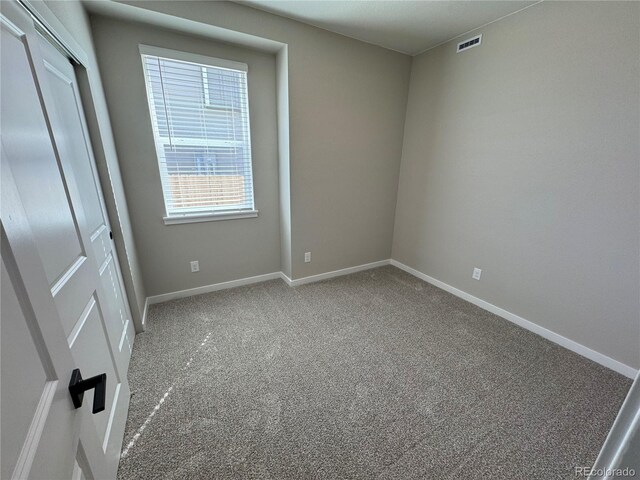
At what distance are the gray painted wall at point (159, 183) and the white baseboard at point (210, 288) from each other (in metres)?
0.05

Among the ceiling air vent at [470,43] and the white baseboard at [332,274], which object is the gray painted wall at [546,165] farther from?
the white baseboard at [332,274]

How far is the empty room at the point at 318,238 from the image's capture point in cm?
76

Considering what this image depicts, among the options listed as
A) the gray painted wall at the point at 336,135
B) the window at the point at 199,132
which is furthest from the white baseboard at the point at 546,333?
the window at the point at 199,132

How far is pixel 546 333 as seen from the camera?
2.18m

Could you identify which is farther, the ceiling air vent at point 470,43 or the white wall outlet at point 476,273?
the white wall outlet at point 476,273

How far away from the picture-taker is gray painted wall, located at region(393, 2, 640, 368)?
5.63 feet

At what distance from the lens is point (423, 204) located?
3078 mm

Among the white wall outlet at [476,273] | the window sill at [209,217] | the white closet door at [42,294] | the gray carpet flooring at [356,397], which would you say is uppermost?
the white closet door at [42,294]

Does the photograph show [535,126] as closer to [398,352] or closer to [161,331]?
A: [398,352]

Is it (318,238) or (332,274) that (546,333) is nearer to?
(332,274)

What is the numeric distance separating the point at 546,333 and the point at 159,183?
11.9 ft

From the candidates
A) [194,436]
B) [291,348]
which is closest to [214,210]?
[291,348]

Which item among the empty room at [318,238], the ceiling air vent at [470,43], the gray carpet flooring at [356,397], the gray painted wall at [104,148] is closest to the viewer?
the empty room at [318,238]

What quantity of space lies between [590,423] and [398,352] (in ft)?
3.53
